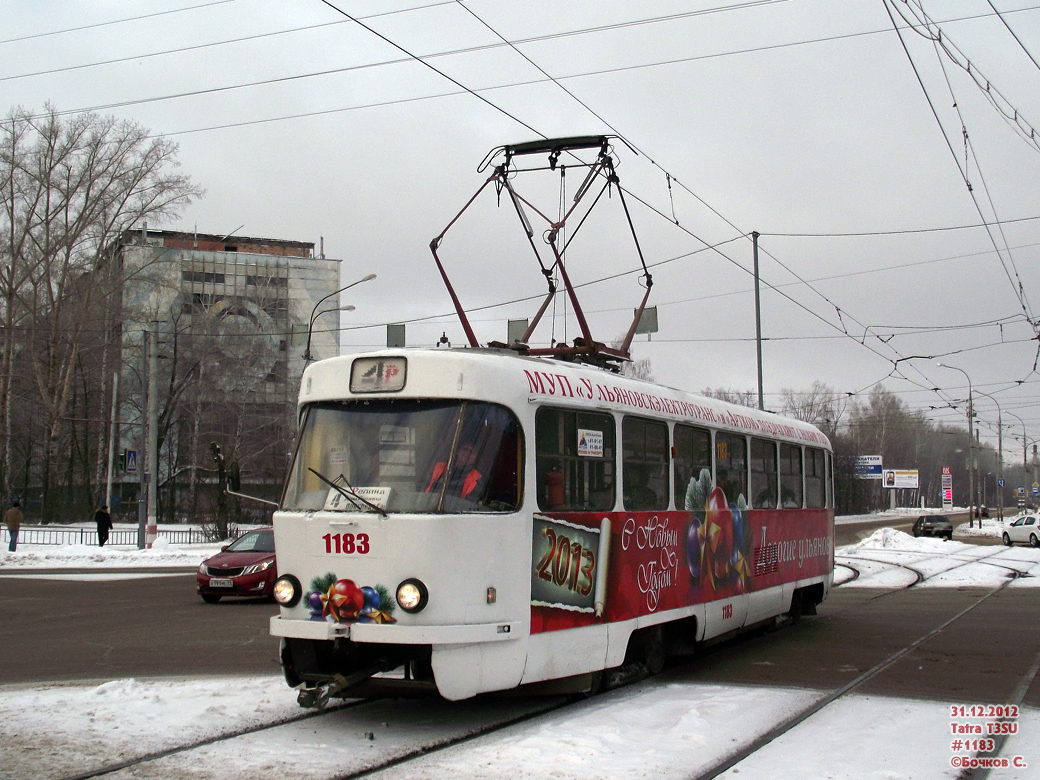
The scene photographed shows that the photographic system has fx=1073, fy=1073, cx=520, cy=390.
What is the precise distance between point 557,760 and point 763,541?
6869mm

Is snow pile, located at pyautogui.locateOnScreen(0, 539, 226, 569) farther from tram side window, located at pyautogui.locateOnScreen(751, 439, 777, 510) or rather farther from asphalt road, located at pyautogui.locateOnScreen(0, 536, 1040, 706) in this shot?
tram side window, located at pyautogui.locateOnScreen(751, 439, 777, 510)

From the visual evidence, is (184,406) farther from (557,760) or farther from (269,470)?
(557,760)

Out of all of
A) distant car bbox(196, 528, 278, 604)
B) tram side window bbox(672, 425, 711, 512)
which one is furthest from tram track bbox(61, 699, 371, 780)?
distant car bbox(196, 528, 278, 604)

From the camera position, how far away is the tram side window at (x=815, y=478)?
1531cm

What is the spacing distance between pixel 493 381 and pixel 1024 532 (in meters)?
44.7

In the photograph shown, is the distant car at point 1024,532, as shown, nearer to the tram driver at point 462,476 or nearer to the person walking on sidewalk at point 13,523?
the person walking on sidewalk at point 13,523

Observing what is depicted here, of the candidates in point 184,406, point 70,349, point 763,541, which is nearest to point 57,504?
point 70,349

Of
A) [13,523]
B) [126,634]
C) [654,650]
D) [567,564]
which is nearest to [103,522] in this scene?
[13,523]

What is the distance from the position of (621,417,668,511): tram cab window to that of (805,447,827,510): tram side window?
5.64 metres

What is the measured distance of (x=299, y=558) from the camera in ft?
25.6

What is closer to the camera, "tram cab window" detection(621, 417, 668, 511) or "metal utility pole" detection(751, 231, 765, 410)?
"tram cab window" detection(621, 417, 668, 511)

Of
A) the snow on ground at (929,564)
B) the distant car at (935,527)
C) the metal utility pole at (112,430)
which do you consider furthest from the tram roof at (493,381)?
the distant car at (935,527)

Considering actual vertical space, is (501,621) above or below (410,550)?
below

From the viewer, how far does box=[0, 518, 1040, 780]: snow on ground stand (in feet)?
21.7
